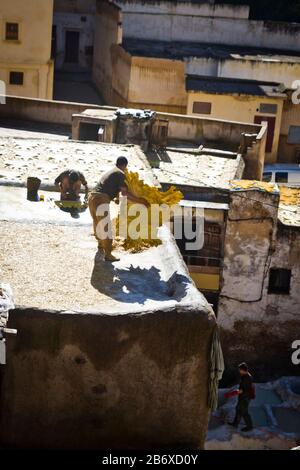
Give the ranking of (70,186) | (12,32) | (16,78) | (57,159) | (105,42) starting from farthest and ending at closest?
(105,42) → (16,78) → (12,32) → (57,159) → (70,186)

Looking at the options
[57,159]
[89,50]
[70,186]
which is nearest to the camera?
[70,186]

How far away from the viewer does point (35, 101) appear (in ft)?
97.8

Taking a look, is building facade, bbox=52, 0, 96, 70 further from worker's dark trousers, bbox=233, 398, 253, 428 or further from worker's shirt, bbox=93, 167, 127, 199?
worker's shirt, bbox=93, 167, 127, 199

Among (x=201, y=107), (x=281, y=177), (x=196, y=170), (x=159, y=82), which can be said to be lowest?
(x=281, y=177)

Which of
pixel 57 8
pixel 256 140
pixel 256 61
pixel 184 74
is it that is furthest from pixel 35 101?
pixel 57 8

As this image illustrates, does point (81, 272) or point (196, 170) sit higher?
point (196, 170)

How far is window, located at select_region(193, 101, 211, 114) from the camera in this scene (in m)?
38.2

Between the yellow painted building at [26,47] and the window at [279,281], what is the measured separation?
639 inches

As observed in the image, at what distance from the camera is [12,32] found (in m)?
37.1

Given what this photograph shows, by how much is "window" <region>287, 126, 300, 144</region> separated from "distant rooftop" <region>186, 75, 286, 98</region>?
189 cm

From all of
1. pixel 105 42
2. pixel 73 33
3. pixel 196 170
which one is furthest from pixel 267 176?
pixel 73 33

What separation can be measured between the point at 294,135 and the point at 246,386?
22.2m

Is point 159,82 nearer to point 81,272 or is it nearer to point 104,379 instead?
point 81,272
